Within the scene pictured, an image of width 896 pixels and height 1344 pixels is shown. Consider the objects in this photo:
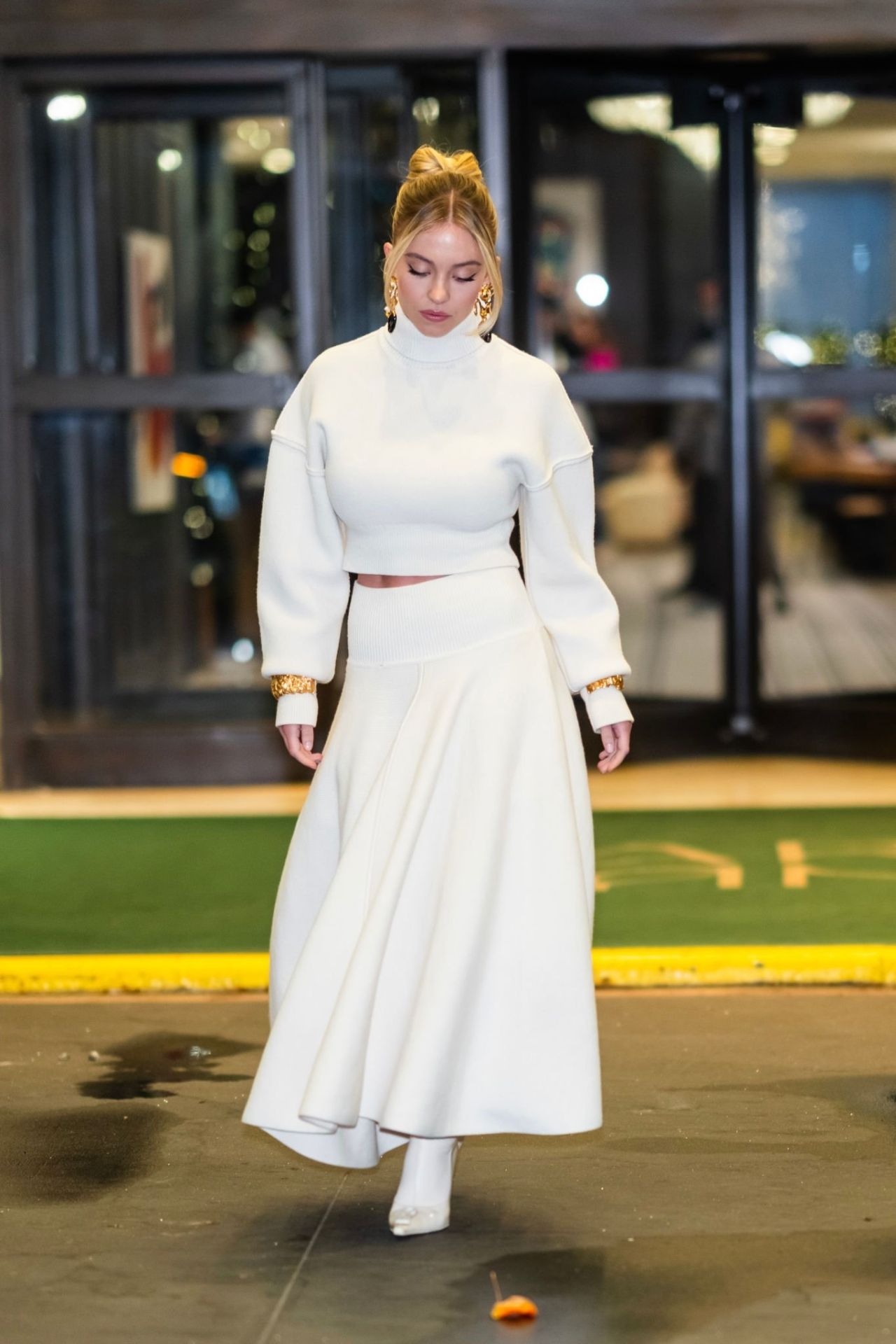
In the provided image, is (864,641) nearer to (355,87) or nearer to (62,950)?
(355,87)

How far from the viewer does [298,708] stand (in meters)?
3.78

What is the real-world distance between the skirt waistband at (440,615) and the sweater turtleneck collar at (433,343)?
41cm

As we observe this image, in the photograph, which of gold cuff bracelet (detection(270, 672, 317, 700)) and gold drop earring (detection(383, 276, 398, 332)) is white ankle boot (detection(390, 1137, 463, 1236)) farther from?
gold drop earring (detection(383, 276, 398, 332))

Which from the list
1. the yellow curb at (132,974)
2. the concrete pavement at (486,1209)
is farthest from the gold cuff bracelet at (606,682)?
the yellow curb at (132,974)

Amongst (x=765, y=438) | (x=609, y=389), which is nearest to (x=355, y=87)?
(x=609, y=389)

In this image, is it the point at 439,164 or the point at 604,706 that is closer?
the point at 439,164

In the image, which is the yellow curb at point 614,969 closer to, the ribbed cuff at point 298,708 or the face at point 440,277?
the ribbed cuff at point 298,708

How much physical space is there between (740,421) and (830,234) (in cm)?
97

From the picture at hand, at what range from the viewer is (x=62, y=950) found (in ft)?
19.7

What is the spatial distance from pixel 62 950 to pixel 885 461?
16.5ft

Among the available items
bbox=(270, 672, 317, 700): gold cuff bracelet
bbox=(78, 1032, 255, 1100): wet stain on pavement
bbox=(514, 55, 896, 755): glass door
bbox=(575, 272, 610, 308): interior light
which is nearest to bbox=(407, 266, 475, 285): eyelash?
bbox=(270, 672, 317, 700): gold cuff bracelet

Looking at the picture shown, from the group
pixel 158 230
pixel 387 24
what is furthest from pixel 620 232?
pixel 158 230

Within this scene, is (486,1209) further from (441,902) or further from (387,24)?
(387,24)

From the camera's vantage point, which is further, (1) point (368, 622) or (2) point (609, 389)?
(2) point (609, 389)
